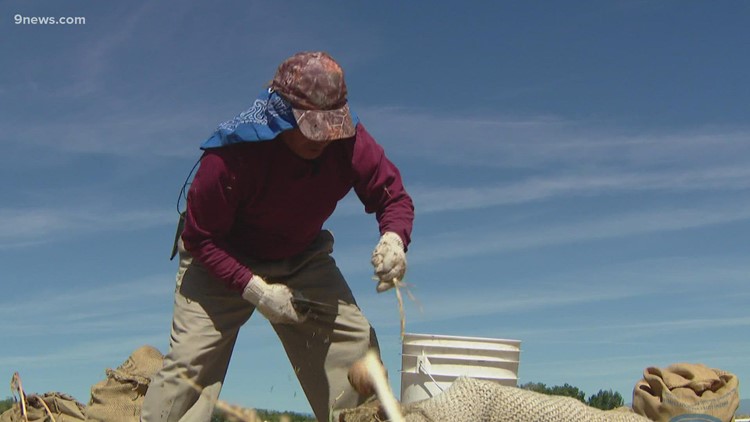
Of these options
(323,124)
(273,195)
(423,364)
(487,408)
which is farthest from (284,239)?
(487,408)

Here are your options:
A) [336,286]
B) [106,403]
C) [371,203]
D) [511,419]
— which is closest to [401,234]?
[371,203]

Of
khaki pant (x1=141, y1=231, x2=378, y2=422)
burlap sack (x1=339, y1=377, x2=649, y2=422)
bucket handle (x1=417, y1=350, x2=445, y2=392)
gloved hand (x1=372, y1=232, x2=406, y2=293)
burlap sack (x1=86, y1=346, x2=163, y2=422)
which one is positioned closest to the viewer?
burlap sack (x1=339, y1=377, x2=649, y2=422)

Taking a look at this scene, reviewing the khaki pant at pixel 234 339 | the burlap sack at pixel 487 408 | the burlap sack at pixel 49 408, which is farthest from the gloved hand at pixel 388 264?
the burlap sack at pixel 49 408

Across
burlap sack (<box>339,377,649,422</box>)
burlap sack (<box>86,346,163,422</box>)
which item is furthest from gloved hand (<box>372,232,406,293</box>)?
burlap sack (<box>86,346,163,422</box>)

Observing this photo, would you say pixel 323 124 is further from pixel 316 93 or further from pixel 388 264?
pixel 388 264

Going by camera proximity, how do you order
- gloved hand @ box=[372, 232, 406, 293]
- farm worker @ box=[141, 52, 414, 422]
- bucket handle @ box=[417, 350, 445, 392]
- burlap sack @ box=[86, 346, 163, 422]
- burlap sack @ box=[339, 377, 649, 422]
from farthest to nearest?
1. burlap sack @ box=[86, 346, 163, 422]
2. bucket handle @ box=[417, 350, 445, 392]
3. farm worker @ box=[141, 52, 414, 422]
4. gloved hand @ box=[372, 232, 406, 293]
5. burlap sack @ box=[339, 377, 649, 422]

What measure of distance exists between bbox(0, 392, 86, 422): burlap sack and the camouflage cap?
2674mm

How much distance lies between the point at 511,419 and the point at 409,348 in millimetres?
1754

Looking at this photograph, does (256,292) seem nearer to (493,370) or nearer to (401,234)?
(401,234)

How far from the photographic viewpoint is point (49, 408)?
5840 millimetres

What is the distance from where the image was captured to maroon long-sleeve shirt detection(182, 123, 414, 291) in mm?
4230

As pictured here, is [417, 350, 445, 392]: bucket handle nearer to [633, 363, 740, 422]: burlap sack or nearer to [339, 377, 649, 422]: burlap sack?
[633, 363, 740, 422]: burlap sack

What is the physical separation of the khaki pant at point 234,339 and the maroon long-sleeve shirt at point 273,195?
212mm

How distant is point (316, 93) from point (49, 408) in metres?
2.91
